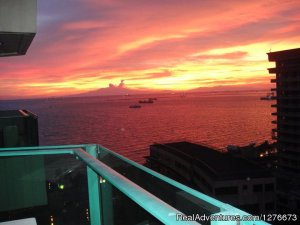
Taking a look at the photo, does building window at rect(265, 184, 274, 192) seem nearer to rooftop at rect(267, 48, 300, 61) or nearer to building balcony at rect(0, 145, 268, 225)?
building balcony at rect(0, 145, 268, 225)

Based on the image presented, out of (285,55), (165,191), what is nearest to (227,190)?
(165,191)

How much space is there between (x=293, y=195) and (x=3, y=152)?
3629cm

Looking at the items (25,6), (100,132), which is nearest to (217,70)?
(100,132)

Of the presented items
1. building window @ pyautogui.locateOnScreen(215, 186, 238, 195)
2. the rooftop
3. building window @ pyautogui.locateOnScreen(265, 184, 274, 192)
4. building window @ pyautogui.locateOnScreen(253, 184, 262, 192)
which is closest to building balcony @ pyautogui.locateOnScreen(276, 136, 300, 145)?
the rooftop

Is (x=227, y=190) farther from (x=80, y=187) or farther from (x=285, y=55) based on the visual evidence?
(x=285, y=55)

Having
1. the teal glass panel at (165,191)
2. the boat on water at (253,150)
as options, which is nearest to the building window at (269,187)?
the boat on water at (253,150)

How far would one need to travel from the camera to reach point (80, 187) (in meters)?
2.48

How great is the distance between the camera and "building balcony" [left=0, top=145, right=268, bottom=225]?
4.37 ft

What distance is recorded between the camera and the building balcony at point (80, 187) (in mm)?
1333

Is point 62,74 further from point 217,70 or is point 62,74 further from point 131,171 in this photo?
point 131,171

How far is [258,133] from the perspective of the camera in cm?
8075

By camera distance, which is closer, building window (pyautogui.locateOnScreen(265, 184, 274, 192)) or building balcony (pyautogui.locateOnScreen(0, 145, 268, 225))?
building balcony (pyautogui.locateOnScreen(0, 145, 268, 225))

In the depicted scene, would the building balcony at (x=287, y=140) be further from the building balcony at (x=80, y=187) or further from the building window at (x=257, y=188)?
the building balcony at (x=80, y=187)

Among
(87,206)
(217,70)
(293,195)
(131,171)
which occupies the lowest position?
(293,195)
